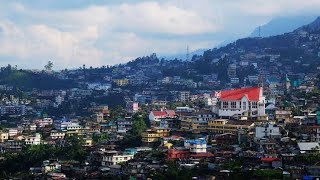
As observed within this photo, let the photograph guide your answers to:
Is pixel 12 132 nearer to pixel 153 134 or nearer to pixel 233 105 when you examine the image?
pixel 153 134

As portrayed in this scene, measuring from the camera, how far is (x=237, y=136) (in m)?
32.3

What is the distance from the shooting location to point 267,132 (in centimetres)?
3094

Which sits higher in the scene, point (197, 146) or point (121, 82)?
point (121, 82)

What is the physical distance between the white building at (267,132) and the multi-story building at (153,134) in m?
6.01

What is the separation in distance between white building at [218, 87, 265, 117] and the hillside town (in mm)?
57

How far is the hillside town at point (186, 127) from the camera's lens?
89.6 feet

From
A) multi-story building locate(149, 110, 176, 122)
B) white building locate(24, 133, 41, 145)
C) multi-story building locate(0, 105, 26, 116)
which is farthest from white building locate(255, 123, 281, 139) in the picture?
multi-story building locate(0, 105, 26, 116)

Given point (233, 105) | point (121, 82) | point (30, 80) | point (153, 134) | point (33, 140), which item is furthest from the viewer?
point (30, 80)

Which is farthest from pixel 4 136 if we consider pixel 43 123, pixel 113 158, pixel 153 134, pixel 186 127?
pixel 113 158

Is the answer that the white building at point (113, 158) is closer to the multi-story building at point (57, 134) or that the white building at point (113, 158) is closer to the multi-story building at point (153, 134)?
the multi-story building at point (153, 134)

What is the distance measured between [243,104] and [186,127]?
3533 mm

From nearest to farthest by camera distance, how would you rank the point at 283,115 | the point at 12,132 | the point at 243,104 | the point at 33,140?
the point at 283,115 < the point at 243,104 < the point at 33,140 < the point at 12,132

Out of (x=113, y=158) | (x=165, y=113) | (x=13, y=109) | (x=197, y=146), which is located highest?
(x=165, y=113)

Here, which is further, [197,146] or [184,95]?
[184,95]
